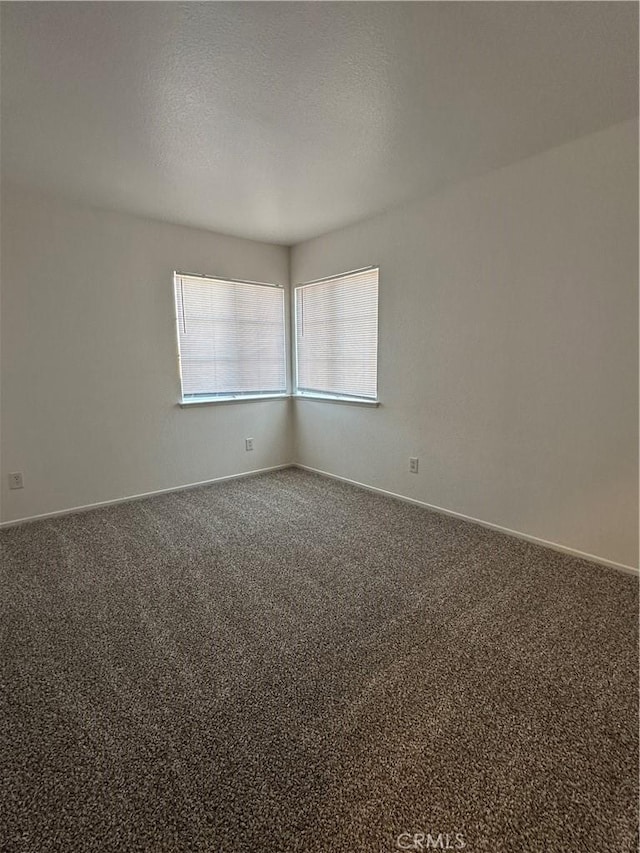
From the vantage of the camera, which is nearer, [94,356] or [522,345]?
[522,345]

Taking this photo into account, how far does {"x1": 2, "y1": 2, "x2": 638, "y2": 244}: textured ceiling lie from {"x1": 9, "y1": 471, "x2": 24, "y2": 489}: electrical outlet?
2.08 metres

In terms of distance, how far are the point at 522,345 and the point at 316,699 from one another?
234 centimetres

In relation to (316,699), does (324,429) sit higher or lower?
higher

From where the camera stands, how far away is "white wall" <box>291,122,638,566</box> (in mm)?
2176

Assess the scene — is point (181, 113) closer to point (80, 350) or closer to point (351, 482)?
point (80, 350)

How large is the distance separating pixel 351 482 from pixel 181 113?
310 cm

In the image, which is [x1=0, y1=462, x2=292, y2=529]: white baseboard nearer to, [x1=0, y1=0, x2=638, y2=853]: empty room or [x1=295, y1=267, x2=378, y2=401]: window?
[x1=0, y1=0, x2=638, y2=853]: empty room

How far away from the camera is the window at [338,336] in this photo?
3609 mm

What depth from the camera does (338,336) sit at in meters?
3.94

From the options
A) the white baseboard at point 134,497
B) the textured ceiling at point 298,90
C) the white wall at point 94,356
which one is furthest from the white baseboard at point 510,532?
the textured ceiling at point 298,90

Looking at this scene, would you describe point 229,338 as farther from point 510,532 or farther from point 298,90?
point 510,532

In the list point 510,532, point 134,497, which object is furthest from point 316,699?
point 134,497

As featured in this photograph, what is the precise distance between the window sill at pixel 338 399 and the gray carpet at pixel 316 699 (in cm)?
142

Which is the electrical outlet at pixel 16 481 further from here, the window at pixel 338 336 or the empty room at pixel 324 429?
the window at pixel 338 336
